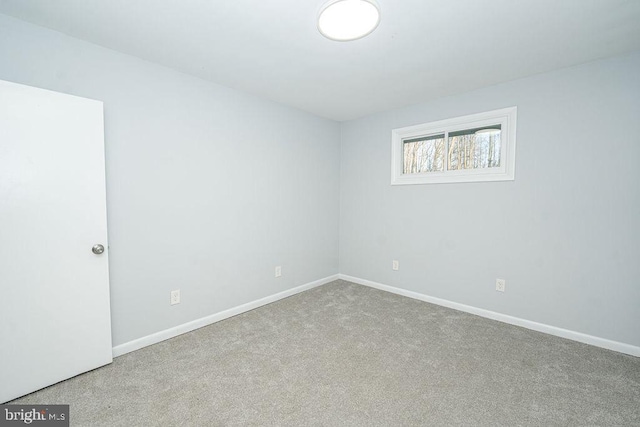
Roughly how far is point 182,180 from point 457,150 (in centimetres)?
295

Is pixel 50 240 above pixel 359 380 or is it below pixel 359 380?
above

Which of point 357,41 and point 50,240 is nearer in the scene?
point 50,240

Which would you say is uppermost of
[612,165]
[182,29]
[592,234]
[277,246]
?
[182,29]

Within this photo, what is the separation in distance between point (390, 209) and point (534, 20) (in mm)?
2291

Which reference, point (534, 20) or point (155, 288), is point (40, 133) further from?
point (534, 20)

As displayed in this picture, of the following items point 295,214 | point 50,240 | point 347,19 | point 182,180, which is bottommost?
point 50,240

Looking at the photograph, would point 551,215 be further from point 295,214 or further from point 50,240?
point 50,240

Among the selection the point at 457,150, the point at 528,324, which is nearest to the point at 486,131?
the point at 457,150

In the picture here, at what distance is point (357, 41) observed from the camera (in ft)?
6.59

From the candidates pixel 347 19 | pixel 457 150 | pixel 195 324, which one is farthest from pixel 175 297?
pixel 457 150

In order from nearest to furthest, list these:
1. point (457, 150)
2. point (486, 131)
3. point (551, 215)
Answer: point (551, 215) → point (486, 131) → point (457, 150)

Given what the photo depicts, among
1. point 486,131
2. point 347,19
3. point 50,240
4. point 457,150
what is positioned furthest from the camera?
point 457,150

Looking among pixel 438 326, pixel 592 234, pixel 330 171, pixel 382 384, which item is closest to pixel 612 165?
pixel 592 234

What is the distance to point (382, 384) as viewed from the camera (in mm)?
1857
